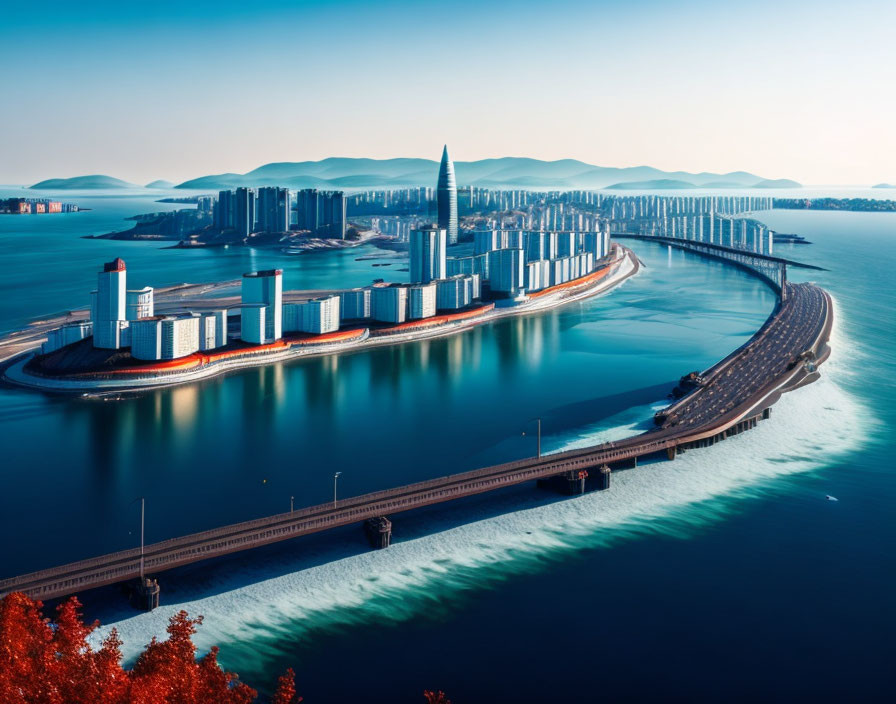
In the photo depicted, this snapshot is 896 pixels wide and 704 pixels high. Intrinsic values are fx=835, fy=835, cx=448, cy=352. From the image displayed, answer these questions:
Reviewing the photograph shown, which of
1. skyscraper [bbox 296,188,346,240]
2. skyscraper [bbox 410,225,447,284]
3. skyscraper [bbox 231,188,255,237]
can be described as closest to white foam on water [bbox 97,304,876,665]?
skyscraper [bbox 410,225,447,284]

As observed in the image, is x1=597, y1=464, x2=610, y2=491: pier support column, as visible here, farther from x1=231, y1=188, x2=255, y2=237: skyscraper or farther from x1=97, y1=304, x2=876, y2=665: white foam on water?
x1=231, y1=188, x2=255, y2=237: skyscraper

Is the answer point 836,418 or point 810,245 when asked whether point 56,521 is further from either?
point 810,245

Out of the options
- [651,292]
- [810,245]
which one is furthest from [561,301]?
[810,245]

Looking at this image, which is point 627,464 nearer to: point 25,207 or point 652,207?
point 652,207

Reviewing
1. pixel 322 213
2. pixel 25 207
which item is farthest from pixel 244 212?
pixel 25 207

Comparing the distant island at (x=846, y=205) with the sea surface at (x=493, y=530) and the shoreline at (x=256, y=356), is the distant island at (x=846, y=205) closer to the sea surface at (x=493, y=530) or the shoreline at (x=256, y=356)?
the shoreline at (x=256, y=356)

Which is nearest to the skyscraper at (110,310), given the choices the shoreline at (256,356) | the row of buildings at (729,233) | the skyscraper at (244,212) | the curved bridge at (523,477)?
the shoreline at (256,356)
